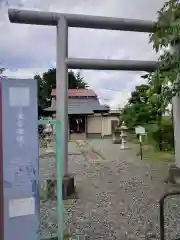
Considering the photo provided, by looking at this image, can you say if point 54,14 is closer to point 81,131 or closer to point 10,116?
point 10,116

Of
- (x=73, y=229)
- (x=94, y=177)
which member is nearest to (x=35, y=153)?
(x=73, y=229)

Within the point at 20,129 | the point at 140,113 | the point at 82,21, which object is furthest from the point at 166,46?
the point at 140,113

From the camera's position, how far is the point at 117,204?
19.5 feet

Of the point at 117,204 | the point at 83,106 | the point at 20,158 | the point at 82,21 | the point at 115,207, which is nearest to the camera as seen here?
the point at 20,158

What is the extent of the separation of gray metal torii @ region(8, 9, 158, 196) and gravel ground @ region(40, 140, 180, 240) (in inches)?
44.2

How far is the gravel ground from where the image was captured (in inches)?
170

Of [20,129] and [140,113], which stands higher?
[140,113]

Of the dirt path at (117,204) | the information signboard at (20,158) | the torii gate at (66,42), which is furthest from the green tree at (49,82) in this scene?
the information signboard at (20,158)

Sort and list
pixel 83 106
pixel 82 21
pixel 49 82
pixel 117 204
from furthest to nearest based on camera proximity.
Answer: pixel 49 82, pixel 83 106, pixel 82 21, pixel 117 204

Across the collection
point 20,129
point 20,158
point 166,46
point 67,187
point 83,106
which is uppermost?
point 83,106

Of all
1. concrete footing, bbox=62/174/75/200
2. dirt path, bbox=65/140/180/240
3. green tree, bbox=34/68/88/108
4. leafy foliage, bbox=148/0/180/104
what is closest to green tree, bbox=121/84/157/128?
dirt path, bbox=65/140/180/240

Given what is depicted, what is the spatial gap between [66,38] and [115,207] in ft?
11.5

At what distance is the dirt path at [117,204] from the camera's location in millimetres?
4492

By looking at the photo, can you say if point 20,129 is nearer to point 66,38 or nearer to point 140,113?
point 66,38
